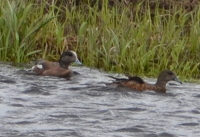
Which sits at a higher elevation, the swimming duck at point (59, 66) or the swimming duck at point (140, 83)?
the swimming duck at point (59, 66)

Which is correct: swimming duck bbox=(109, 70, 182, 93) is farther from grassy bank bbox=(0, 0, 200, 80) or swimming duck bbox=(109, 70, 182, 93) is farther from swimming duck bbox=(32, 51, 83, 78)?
swimming duck bbox=(32, 51, 83, 78)

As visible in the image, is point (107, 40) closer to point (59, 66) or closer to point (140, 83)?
point (59, 66)

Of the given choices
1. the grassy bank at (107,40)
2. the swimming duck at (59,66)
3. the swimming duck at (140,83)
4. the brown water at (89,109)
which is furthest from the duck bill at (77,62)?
the swimming duck at (140,83)

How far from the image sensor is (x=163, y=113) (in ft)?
29.2

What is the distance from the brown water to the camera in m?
7.96

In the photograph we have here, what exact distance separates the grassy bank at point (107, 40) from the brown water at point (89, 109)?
408mm

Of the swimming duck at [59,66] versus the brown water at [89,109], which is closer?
the brown water at [89,109]

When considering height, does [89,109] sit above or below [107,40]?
below

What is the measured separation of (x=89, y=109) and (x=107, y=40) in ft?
9.34

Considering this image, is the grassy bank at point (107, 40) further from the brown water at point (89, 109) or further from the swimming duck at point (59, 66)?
the brown water at point (89, 109)

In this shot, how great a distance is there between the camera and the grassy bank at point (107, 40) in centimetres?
1145

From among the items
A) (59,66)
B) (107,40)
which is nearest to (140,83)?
(107,40)

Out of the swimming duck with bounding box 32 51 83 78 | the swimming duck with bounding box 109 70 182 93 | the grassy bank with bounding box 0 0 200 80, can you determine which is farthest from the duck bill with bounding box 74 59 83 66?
the swimming duck with bounding box 109 70 182 93

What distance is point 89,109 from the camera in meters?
8.93
